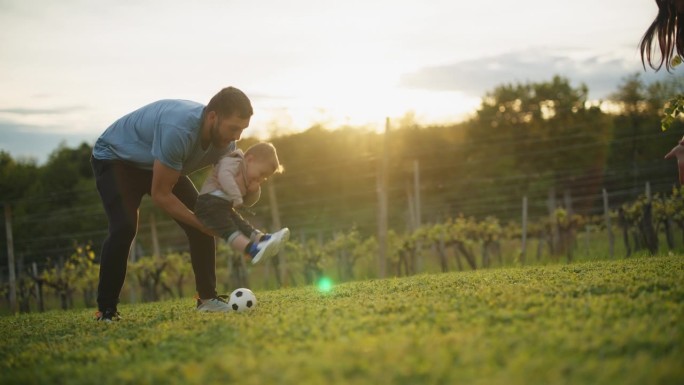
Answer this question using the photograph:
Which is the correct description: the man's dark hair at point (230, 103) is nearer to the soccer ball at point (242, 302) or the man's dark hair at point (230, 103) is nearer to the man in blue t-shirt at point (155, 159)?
the man in blue t-shirt at point (155, 159)

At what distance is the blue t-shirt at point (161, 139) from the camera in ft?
14.9

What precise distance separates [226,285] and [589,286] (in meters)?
10.1

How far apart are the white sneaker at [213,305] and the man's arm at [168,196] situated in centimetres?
59

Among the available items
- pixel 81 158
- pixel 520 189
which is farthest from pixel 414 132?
pixel 81 158

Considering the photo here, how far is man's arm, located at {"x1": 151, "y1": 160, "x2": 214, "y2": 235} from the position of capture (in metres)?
4.55

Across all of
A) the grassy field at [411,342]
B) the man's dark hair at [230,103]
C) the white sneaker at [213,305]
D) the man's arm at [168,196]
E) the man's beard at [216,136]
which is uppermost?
the man's dark hair at [230,103]

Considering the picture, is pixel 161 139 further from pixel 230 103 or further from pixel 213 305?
pixel 213 305

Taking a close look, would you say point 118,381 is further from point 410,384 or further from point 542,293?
point 542,293

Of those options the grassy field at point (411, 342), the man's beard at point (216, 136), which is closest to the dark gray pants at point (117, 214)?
the grassy field at point (411, 342)

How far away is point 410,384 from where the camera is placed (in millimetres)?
2070

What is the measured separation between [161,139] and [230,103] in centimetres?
55

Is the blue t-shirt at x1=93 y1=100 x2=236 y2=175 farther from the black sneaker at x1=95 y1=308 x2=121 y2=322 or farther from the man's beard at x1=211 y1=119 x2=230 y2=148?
the black sneaker at x1=95 y1=308 x2=121 y2=322

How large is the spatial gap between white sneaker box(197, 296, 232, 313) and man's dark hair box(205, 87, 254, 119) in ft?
4.80

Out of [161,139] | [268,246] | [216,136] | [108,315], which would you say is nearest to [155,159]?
[161,139]
